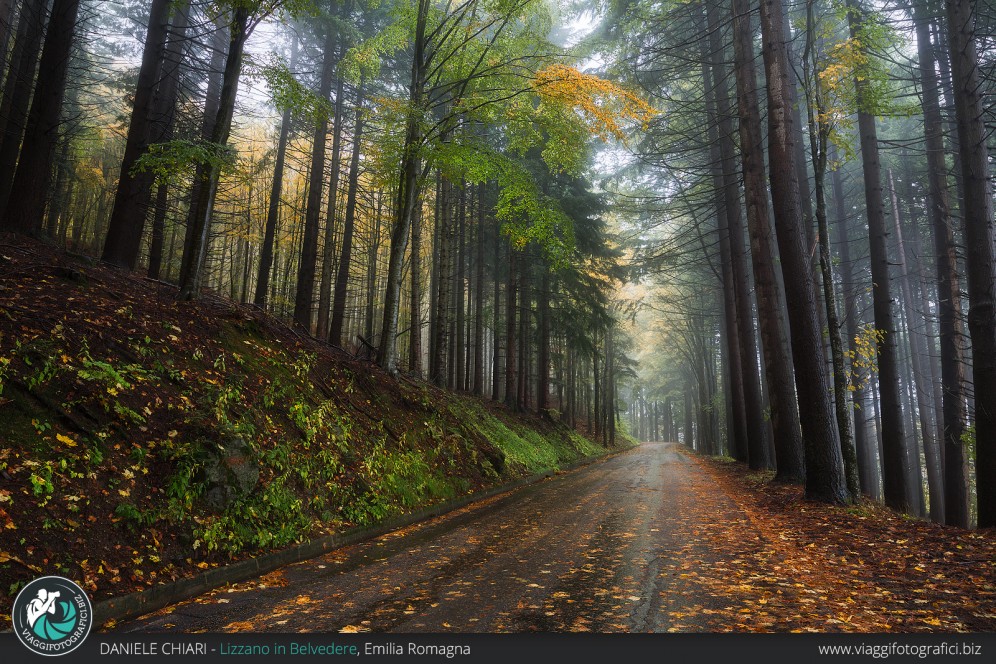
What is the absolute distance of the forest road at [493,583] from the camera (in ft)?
10.8

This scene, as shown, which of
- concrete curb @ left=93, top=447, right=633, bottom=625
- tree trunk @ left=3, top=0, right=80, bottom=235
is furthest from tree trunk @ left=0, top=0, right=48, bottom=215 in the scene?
concrete curb @ left=93, top=447, right=633, bottom=625

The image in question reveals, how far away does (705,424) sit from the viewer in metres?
35.0

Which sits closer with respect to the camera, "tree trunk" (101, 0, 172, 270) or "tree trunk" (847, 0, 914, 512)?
"tree trunk" (101, 0, 172, 270)

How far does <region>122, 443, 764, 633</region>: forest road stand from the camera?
3.28m

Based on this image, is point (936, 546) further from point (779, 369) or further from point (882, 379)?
point (882, 379)

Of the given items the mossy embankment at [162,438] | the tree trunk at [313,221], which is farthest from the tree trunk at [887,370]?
the tree trunk at [313,221]

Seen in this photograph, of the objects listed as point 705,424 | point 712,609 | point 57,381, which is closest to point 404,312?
point 705,424

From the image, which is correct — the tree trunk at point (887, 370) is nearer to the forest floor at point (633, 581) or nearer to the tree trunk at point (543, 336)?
the forest floor at point (633, 581)

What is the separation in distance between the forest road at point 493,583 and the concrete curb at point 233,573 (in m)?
0.14

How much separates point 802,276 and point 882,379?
16.0 feet

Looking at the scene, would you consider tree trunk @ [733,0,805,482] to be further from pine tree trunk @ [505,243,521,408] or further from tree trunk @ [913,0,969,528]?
pine tree trunk @ [505,243,521,408]

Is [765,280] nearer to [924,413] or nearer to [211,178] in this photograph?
[211,178]

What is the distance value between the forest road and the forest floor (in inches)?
0.7

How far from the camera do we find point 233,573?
4.28 m
